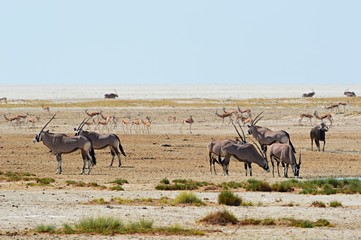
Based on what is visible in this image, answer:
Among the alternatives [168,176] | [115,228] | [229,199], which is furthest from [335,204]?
[168,176]

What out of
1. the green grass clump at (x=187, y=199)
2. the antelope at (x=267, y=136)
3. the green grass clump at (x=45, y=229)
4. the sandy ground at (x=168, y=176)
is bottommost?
the sandy ground at (x=168, y=176)

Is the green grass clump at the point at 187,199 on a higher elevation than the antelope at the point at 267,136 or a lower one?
lower

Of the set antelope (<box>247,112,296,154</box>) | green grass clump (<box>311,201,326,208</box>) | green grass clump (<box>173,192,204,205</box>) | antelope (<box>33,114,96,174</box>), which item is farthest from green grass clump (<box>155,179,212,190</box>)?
antelope (<box>247,112,296,154</box>)

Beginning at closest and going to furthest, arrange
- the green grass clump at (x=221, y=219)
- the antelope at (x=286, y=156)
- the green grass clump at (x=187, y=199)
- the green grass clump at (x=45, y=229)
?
the green grass clump at (x=45, y=229), the green grass clump at (x=221, y=219), the green grass clump at (x=187, y=199), the antelope at (x=286, y=156)

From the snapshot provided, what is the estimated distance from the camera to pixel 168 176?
24438 mm

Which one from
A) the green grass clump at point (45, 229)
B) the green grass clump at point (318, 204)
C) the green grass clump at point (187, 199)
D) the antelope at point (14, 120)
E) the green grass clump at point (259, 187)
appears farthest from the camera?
the antelope at point (14, 120)

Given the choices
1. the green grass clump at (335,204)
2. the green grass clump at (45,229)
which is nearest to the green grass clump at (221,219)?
the green grass clump at (45,229)

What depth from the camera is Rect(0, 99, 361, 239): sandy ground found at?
1493 cm

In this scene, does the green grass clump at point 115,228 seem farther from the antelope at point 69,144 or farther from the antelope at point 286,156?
the antelope at point 69,144

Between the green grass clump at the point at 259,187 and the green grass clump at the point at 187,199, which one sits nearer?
the green grass clump at the point at 187,199

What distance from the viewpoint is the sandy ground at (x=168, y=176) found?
14.9 metres

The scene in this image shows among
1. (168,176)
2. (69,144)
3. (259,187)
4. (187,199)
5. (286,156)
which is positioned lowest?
(168,176)

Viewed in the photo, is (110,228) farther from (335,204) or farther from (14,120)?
(14,120)

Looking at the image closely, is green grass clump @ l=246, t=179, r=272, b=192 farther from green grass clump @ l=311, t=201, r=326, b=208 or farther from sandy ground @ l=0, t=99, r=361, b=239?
green grass clump @ l=311, t=201, r=326, b=208
